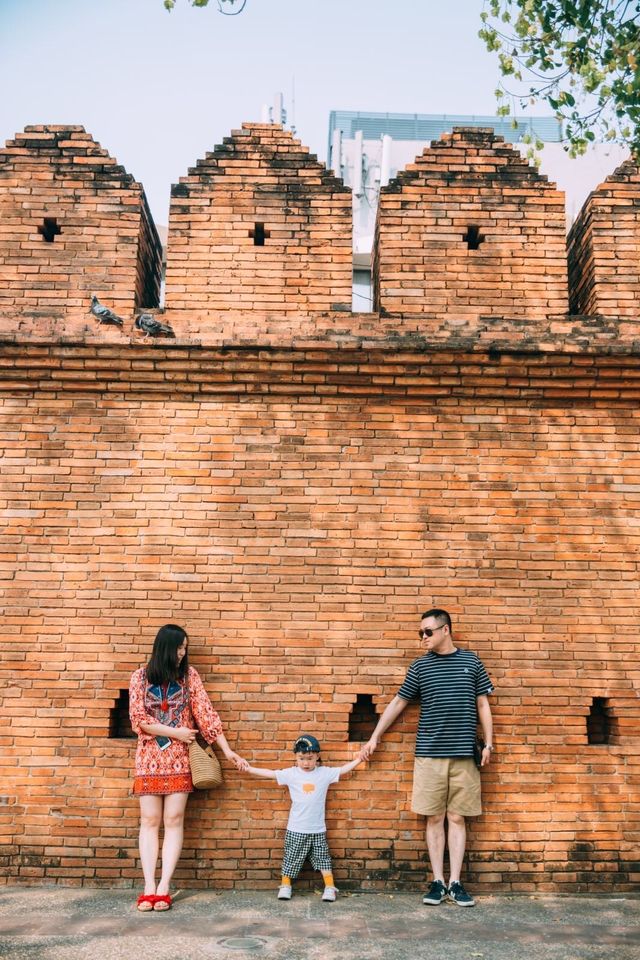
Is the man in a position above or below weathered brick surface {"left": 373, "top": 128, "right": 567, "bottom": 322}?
below

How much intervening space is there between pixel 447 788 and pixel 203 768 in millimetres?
1661

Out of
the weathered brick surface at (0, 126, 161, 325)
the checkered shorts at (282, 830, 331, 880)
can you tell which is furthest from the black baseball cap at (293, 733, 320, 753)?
the weathered brick surface at (0, 126, 161, 325)

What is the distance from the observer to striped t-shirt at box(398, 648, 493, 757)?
5609 millimetres

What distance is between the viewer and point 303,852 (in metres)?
5.47

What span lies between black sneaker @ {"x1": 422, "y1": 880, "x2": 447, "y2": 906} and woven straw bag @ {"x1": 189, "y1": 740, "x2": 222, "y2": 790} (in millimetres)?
1558

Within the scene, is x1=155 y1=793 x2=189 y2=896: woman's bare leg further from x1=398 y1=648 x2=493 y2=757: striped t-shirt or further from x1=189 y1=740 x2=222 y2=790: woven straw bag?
x1=398 y1=648 x2=493 y2=757: striped t-shirt

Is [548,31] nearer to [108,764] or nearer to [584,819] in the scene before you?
[584,819]

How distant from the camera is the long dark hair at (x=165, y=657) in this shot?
5.56 m

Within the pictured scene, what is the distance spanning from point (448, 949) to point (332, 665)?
6.52ft

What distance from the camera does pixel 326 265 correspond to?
21.6 feet

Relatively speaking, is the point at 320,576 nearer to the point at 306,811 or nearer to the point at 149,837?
the point at 306,811

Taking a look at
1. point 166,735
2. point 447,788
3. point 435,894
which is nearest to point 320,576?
point 166,735

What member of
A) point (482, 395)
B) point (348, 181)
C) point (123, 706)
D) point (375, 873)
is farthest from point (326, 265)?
point (348, 181)

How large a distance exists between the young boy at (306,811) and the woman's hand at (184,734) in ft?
1.48
